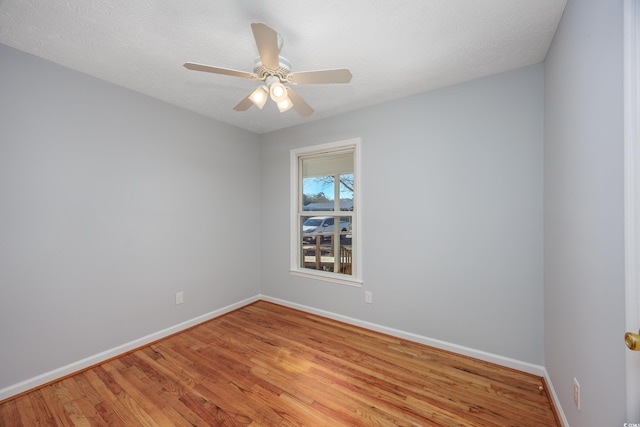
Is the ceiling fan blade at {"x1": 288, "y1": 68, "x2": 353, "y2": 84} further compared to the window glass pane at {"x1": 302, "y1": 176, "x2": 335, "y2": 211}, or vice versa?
the window glass pane at {"x1": 302, "y1": 176, "x2": 335, "y2": 211}

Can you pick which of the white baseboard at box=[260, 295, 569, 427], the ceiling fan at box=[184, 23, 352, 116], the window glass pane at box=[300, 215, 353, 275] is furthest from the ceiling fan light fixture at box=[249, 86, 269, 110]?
the white baseboard at box=[260, 295, 569, 427]

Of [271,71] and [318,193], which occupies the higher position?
[271,71]

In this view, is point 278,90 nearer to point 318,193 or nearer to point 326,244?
point 318,193

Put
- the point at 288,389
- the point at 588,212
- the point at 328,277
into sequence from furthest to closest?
the point at 328,277
the point at 288,389
the point at 588,212

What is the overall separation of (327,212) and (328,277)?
0.83 m

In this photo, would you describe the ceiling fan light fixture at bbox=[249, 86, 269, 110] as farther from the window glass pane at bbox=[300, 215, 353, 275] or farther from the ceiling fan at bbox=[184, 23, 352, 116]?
the window glass pane at bbox=[300, 215, 353, 275]

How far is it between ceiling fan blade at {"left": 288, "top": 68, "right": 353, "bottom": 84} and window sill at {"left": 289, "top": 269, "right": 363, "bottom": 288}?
209 centimetres

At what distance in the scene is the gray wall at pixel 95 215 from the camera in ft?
5.87

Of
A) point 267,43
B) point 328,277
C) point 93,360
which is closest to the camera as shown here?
point 267,43

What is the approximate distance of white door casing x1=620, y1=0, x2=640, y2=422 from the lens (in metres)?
0.81

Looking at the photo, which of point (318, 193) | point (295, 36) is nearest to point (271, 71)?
point (295, 36)

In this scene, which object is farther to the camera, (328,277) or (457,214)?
(328,277)

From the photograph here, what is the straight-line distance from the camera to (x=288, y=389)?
184cm

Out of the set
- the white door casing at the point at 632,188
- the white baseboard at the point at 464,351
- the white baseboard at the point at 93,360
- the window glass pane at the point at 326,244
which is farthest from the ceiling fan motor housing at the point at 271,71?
the white baseboard at the point at 93,360
